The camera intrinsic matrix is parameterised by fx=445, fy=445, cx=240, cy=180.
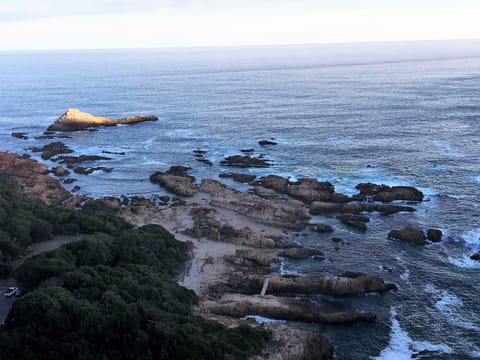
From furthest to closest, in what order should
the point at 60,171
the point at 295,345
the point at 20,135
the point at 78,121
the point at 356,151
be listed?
the point at 78,121 < the point at 20,135 < the point at 356,151 < the point at 60,171 < the point at 295,345

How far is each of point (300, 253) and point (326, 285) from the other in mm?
7601

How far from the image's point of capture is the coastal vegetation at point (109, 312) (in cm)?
2994

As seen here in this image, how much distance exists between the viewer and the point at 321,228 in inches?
2245

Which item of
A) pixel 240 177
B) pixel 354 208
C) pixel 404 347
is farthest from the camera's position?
pixel 240 177

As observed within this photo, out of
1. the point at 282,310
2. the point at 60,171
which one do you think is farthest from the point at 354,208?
the point at 60,171

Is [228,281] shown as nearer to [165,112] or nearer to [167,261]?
[167,261]

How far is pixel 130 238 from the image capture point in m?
47.5

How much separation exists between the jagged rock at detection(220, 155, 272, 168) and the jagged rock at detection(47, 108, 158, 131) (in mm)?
47778

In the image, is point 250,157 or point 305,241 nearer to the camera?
point 305,241

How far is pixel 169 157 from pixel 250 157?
16994 millimetres

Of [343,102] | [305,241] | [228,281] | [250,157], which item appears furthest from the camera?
[343,102]

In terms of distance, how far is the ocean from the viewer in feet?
133

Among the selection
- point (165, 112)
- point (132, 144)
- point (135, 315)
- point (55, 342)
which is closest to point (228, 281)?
point (135, 315)

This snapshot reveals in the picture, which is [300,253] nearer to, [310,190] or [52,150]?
[310,190]
